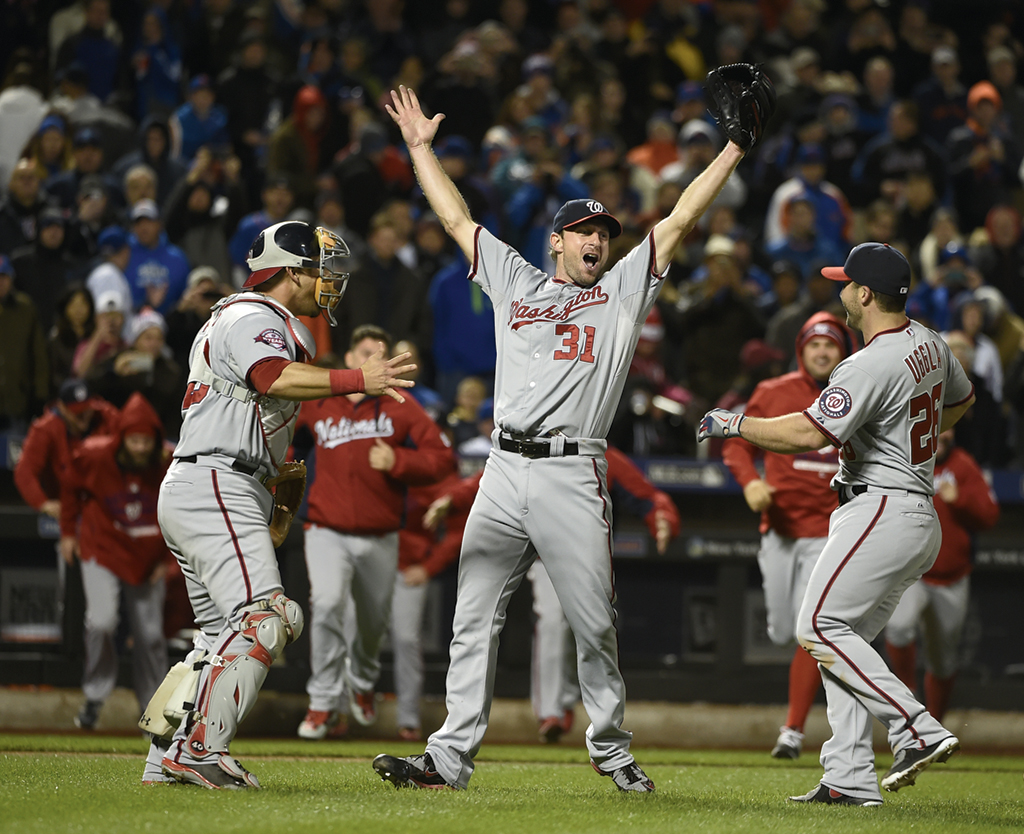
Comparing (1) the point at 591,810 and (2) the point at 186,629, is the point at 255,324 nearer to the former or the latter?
(1) the point at 591,810

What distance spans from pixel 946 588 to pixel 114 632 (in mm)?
5309

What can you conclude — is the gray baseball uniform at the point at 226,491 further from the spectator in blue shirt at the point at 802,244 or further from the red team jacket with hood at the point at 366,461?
the spectator in blue shirt at the point at 802,244

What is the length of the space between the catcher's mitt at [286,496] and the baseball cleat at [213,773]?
96 centimetres

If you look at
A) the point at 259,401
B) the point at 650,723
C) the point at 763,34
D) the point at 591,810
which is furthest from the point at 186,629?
the point at 763,34

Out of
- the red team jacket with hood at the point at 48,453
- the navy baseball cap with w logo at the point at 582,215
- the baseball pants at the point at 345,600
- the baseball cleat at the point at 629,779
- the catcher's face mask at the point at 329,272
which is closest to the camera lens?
the baseball cleat at the point at 629,779

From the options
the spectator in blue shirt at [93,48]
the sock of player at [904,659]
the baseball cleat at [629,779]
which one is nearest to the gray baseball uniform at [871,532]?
the baseball cleat at [629,779]

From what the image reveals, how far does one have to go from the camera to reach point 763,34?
55.6 ft

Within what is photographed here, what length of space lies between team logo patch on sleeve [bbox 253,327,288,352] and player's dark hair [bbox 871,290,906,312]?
2.32 meters

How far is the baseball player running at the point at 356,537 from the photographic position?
28.0ft

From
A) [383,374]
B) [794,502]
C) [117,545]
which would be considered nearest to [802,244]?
[794,502]

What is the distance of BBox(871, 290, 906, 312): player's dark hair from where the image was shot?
556 centimetres

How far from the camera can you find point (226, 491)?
5270 mm

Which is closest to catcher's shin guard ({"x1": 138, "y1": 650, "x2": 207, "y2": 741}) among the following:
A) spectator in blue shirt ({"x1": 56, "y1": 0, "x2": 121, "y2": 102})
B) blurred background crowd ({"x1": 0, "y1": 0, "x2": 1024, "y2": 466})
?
blurred background crowd ({"x1": 0, "y1": 0, "x2": 1024, "y2": 466})

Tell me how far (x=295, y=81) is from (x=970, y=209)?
→ 6.78 meters
